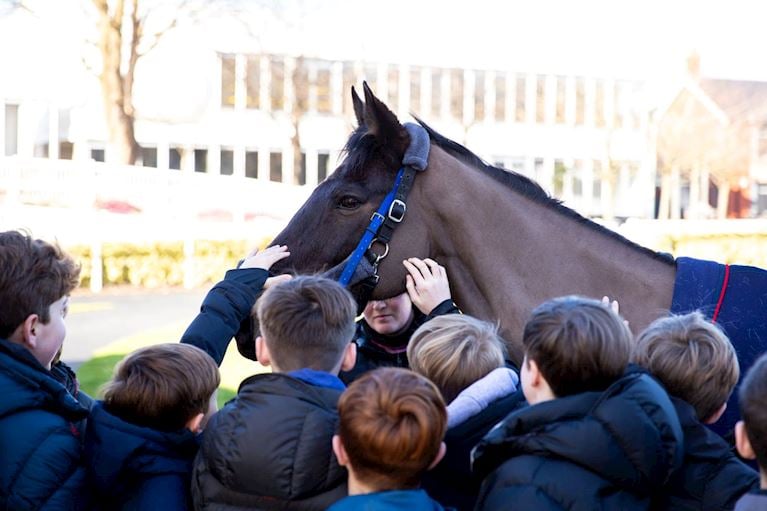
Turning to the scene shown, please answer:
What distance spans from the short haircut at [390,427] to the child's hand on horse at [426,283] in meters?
1.10

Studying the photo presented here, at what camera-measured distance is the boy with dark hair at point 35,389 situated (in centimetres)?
246

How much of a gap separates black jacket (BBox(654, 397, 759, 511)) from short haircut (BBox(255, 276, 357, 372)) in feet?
3.00

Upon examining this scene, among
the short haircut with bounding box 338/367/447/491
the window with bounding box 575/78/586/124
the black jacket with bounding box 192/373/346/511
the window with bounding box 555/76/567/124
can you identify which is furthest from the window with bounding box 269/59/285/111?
the short haircut with bounding box 338/367/447/491

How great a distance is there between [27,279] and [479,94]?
36.5 meters

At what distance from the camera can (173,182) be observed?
19.2m

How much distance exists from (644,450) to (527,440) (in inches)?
10.5

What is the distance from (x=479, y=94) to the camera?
3819 centimetres

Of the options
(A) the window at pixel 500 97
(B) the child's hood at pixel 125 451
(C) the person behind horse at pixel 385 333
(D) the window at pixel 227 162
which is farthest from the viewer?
(A) the window at pixel 500 97

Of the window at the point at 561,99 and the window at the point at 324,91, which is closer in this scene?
the window at the point at 324,91

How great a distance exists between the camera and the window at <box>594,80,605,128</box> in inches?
1577

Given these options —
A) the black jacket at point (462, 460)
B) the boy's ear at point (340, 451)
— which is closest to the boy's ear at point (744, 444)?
the black jacket at point (462, 460)

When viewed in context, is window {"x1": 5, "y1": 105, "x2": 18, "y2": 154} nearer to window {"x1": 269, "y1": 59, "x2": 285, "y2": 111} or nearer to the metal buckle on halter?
window {"x1": 269, "y1": 59, "x2": 285, "y2": 111}

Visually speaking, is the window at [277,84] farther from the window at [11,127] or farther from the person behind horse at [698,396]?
the person behind horse at [698,396]

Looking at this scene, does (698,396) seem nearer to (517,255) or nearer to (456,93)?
(517,255)
